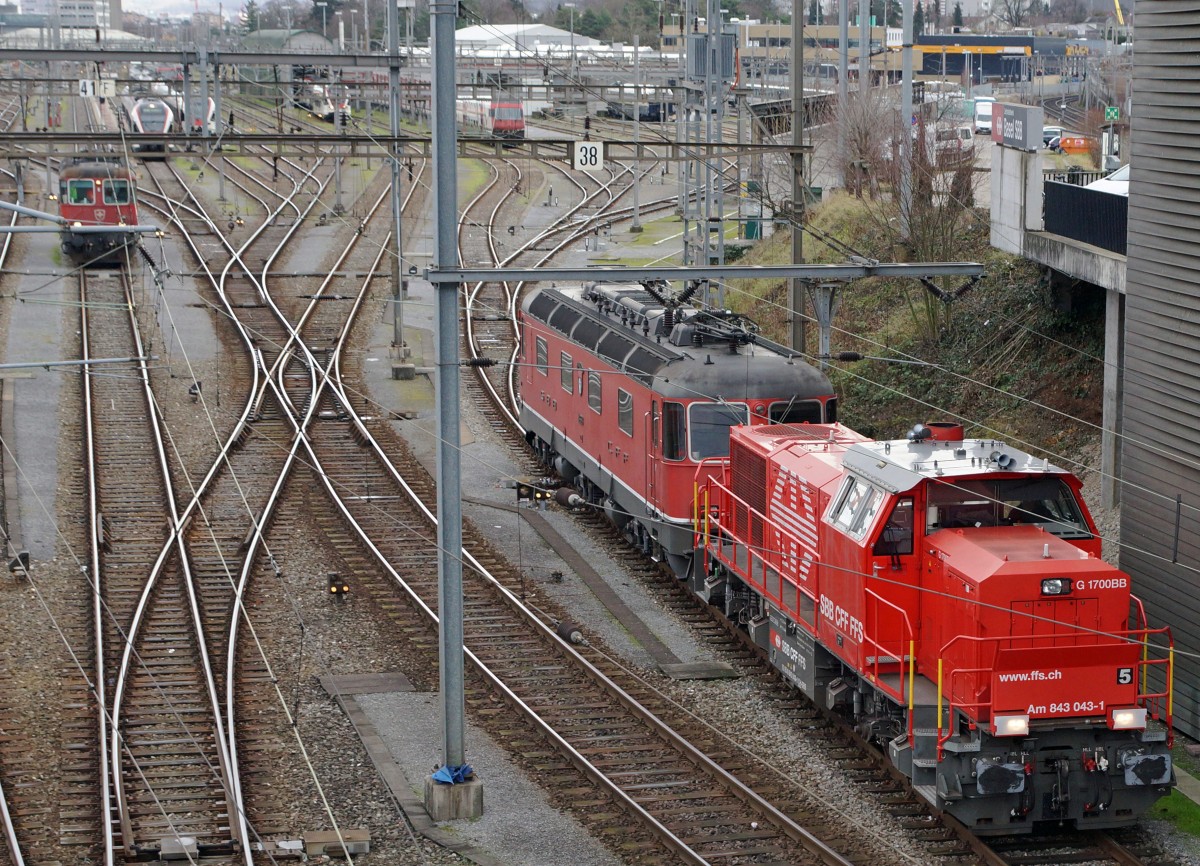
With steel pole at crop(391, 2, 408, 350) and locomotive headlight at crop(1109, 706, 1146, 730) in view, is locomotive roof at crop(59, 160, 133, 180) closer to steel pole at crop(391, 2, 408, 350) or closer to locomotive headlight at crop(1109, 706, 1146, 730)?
steel pole at crop(391, 2, 408, 350)

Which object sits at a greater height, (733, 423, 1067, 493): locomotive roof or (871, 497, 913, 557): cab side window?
(733, 423, 1067, 493): locomotive roof

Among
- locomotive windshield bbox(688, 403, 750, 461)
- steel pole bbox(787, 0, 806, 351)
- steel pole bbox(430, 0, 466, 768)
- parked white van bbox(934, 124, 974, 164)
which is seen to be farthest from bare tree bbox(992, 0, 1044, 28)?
steel pole bbox(430, 0, 466, 768)

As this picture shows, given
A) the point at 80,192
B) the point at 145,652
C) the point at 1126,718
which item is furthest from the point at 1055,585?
the point at 80,192

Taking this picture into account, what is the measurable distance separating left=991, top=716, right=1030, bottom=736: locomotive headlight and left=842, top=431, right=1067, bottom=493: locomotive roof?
228cm

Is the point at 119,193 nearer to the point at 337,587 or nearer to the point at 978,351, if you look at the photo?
the point at 978,351

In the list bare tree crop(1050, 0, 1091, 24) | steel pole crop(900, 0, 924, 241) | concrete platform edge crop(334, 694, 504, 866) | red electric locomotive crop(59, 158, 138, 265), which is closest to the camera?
concrete platform edge crop(334, 694, 504, 866)

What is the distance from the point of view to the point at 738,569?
66.6 feet

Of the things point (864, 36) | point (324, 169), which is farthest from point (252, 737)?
point (324, 169)

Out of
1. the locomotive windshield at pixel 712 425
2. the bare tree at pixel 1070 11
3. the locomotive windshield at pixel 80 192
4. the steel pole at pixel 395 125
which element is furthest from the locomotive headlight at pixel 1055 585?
the bare tree at pixel 1070 11

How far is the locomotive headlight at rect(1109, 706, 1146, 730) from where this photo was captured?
574 inches

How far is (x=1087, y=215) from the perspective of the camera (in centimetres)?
2473

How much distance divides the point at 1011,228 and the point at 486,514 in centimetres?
988

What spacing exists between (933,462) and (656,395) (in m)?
7.26

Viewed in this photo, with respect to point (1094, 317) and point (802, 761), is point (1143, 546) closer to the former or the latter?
point (802, 761)
